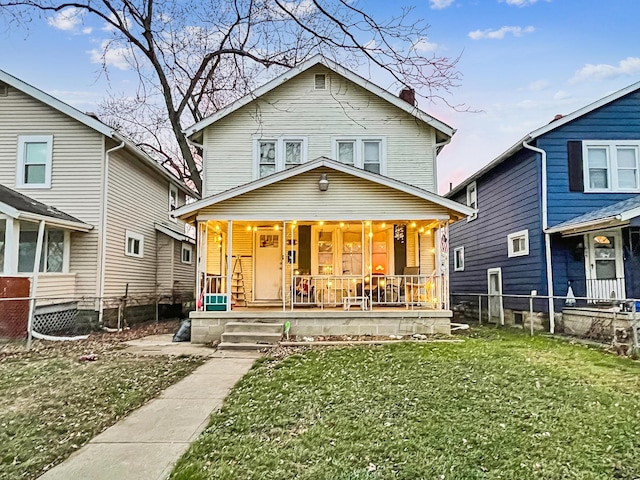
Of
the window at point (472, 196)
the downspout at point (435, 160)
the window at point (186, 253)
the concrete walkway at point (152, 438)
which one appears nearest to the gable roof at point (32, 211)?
the window at point (186, 253)

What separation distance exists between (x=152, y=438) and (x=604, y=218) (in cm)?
983

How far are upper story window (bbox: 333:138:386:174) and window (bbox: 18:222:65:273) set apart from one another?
781cm

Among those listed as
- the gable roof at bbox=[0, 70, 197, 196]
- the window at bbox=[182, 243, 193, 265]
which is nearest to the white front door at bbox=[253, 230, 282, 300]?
the gable roof at bbox=[0, 70, 197, 196]

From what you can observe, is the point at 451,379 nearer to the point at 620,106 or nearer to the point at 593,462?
the point at 593,462

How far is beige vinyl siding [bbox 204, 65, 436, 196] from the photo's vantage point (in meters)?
13.1

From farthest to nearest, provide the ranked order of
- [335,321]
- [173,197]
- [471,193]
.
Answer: [173,197], [471,193], [335,321]

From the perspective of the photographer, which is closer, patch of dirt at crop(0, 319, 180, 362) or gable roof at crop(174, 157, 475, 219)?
patch of dirt at crop(0, 319, 180, 362)

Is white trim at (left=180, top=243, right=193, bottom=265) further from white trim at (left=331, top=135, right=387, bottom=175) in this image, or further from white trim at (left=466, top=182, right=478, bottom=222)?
white trim at (left=466, top=182, right=478, bottom=222)

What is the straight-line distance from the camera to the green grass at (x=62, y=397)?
3879 mm

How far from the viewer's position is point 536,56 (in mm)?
7836

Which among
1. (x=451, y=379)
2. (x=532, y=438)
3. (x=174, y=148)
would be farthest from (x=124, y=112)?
Result: (x=532, y=438)

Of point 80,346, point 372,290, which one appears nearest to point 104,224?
point 80,346

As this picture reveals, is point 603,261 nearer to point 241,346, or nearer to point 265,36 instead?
point 241,346

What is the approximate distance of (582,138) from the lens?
40.0ft
